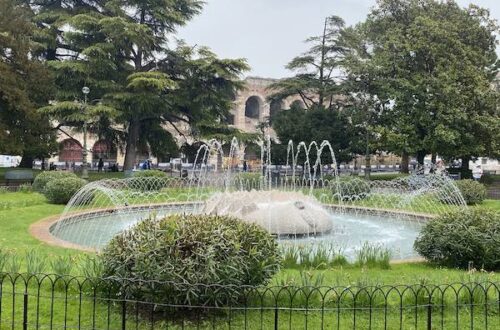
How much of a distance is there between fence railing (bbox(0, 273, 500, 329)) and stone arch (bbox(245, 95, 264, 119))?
171ft

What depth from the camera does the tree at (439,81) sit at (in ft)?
83.6

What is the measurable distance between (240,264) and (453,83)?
23147 mm

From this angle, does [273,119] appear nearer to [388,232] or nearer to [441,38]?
[441,38]

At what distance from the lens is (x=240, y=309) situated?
5.28 m

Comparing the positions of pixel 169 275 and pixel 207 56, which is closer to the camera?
pixel 169 275

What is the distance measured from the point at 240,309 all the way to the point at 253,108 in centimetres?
5475

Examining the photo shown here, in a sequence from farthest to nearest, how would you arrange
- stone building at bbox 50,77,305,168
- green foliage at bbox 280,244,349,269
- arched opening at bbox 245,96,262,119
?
arched opening at bbox 245,96,262,119 < stone building at bbox 50,77,305,168 < green foliage at bbox 280,244,349,269

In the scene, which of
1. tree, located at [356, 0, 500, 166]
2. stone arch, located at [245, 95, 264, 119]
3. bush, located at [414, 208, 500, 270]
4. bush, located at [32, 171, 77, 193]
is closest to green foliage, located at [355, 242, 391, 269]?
bush, located at [414, 208, 500, 270]

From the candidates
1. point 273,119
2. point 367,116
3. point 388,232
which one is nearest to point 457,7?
point 367,116

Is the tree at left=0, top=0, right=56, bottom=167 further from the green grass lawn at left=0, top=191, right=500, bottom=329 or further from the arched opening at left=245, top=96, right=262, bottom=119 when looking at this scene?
the arched opening at left=245, top=96, right=262, bottom=119

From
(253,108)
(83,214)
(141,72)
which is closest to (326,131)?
(141,72)

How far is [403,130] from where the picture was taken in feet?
86.9

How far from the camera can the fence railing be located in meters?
4.98

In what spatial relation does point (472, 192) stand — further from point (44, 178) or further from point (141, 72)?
point (141, 72)
